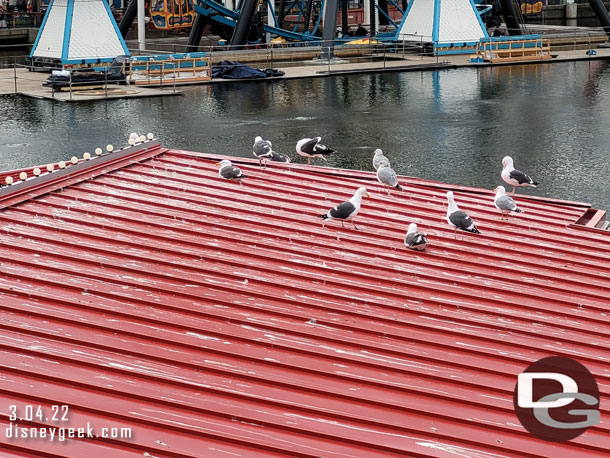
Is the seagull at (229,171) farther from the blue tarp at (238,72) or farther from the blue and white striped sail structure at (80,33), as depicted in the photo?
the blue tarp at (238,72)

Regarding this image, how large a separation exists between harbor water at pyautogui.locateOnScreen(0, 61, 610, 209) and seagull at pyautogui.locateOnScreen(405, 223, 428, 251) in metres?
8.60

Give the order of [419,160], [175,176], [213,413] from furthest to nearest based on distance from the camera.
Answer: [419,160]
[175,176]
[213,413]

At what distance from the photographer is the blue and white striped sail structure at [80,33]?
3919cm

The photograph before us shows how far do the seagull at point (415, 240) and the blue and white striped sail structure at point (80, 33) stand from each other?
29294mm

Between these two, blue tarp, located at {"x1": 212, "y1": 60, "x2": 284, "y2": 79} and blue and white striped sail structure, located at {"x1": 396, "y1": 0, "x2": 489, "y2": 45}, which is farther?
blue and white striped sail structure, located at {"x1": 396, "y1": 0, "x2": 489, "y2": 45}

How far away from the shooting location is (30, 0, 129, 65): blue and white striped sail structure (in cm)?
3919

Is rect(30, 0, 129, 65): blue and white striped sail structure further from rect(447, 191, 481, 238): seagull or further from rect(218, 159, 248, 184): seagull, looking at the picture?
rect(447, 191, 481, 238): seagull

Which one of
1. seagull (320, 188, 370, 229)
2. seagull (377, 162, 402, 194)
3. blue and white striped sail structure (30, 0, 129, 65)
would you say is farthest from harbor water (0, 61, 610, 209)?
seagull (320, 188, 370, 229)

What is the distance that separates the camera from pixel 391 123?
29859 millimetres

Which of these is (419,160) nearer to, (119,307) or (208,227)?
(208,227)

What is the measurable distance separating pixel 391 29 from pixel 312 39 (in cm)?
975

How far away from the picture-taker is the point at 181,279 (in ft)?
35.6

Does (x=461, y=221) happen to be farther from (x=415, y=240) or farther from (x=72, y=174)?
(x=72, y=174)

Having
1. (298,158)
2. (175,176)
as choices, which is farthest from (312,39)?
(175,176)
